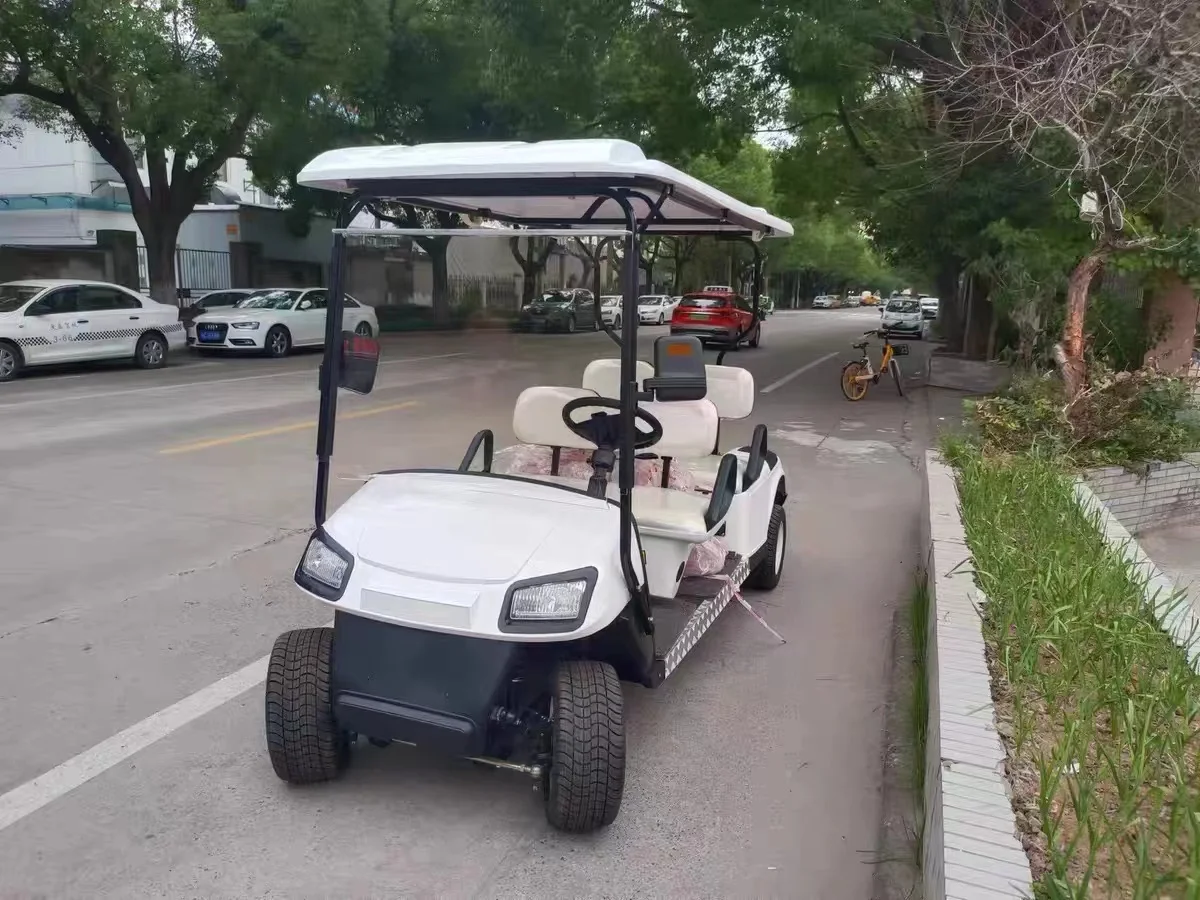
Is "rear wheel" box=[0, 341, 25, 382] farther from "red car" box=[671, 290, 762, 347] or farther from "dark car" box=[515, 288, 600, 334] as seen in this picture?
"red car" box=[671, 290, 762, 347]

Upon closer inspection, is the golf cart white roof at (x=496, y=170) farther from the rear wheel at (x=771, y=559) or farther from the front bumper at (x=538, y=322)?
the rear wheel at (x=771, y=559)

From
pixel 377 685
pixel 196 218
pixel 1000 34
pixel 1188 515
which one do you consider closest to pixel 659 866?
pixel 377 685

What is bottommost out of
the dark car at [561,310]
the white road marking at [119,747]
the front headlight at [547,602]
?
the white road marking at [119,747]

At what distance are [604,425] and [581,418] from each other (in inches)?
16.5

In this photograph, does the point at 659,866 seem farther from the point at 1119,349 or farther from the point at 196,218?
the point at 196,218

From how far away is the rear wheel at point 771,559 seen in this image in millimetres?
5492

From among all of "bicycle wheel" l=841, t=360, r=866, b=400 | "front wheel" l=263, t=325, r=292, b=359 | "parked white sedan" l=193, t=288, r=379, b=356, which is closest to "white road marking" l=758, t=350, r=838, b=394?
"bicycle wheel" l=841, t=360, r=866, b=400

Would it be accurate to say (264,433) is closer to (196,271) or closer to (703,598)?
(703,598)

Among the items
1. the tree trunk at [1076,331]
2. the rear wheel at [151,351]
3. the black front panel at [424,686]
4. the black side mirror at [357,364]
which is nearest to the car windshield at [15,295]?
the rear wheel at [151,351]

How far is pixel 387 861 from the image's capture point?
10.1 feet

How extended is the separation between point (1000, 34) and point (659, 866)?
1008 centimetres

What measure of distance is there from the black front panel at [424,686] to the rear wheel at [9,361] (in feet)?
45.9

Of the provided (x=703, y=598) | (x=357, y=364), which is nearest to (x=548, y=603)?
(x=357, y=364)

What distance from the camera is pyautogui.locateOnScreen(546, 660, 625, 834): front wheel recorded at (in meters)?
3.03
